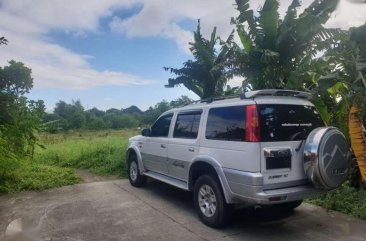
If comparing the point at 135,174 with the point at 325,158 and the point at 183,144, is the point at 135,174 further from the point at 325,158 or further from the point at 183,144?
the point at 325,158

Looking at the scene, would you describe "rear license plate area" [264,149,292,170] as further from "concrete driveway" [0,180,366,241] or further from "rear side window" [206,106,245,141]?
"concrete driveway" [0,180,366,241]

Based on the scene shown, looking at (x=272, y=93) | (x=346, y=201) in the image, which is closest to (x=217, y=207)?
(x=272, y=93)

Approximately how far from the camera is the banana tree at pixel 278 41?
8562 millimetres

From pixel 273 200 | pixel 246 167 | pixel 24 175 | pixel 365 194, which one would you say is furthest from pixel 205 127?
pixel 24 175

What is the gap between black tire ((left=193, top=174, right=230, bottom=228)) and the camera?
5160mm

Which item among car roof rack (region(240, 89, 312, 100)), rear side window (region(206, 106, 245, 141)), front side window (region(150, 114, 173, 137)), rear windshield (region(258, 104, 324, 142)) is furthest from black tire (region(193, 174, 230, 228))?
front side window (region(150, 114, 173, 137))

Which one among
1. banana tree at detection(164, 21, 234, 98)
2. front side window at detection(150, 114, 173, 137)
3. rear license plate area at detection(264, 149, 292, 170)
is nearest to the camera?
rear license plate area at detection(264, 149, 292, 170)

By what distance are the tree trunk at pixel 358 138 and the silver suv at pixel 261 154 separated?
3.76ft

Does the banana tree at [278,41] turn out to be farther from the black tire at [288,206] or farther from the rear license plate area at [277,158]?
the rear license plate area at [277,158]

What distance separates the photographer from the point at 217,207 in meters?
5.22

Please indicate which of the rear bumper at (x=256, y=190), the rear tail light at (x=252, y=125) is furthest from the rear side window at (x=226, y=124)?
the rear bumper at (x=256, y=190)

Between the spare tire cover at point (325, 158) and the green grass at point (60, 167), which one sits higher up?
the spare tire cover at point (325, 158)

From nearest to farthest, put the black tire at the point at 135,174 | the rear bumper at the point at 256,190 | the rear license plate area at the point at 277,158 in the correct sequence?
1. the rear bumper at the point at 256,190
2. the rear license plate area at the point at 277,158
3. the black tire at the point at 135,174

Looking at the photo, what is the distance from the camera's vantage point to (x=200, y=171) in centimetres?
579
